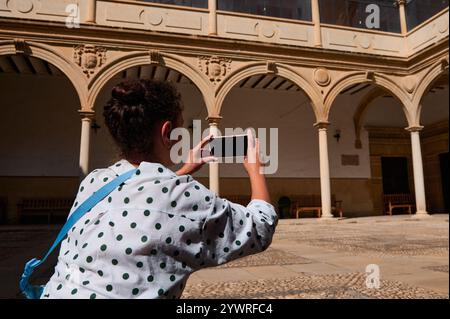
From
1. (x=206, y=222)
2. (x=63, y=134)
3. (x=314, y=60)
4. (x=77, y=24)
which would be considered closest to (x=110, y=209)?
(x=206, y=222)

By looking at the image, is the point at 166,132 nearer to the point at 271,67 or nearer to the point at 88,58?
the point at 88,58

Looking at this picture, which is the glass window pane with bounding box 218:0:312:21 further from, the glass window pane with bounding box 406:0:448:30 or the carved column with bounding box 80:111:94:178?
the carved column with bounding box 80:111:94:178

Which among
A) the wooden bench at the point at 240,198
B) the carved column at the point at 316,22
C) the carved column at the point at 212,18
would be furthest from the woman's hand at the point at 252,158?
the wooden bench at the point at 240,198

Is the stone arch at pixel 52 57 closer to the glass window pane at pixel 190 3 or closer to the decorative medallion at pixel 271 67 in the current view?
the glass window pane at pixel 190 3

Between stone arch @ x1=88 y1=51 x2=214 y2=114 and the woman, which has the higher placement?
stone arch @ x1=88 y1=51 x2=214 y2=114

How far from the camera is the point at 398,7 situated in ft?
43.6

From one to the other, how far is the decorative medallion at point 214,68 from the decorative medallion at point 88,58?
292cm

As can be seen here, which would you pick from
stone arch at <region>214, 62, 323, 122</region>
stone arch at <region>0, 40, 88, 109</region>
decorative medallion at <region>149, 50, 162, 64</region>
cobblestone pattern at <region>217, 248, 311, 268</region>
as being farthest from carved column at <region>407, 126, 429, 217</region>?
stone arch at <region>0, 40, 88, 109</region>

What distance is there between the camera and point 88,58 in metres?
9.99

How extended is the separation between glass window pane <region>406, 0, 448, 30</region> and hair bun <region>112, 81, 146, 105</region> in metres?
13.7

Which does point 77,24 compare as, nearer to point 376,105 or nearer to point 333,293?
point 333,293

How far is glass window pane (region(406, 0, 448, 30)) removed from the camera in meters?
12.1

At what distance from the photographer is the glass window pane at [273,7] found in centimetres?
1167
